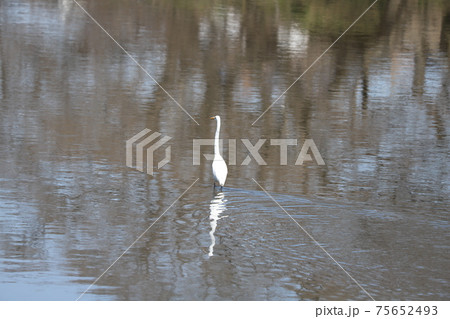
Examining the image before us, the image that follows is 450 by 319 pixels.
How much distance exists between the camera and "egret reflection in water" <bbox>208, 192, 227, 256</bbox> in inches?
355

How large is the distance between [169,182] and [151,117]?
3.75 metres

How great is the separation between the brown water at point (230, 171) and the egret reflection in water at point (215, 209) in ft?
0.12

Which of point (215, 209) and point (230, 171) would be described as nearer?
point (215, 209)

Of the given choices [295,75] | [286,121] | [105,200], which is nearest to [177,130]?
[286,121]

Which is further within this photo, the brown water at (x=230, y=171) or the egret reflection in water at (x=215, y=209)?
the egret reflection in water at (x=215, y=209)

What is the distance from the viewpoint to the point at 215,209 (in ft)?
32.2

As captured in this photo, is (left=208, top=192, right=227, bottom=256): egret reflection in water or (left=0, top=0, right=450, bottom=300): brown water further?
(left=208, top=192, right=227, bottom=256): egret reflection in water

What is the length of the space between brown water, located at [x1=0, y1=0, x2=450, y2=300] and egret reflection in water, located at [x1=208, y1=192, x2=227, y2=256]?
36mm

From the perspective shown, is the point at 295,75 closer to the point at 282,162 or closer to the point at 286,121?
the point at 286,121

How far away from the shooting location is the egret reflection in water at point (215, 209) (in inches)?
355

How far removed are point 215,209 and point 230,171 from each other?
6.14ft

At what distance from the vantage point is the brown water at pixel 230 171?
7848mm

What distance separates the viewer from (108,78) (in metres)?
17.8

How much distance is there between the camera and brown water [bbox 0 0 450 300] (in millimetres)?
7848
